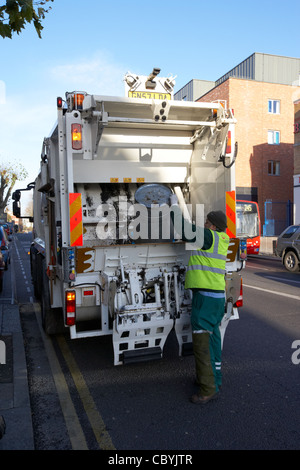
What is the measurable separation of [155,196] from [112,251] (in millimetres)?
1283

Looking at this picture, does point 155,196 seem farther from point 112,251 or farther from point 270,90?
point 270,90

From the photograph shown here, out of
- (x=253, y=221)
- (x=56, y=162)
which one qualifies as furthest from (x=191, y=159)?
(x=253, y=221)

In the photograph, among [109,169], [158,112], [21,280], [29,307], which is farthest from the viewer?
[21,280]

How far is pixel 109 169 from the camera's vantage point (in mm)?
5441

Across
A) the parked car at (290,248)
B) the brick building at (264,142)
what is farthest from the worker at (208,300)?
the brick building at (264,142)

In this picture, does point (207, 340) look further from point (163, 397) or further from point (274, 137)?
point (274, 137)

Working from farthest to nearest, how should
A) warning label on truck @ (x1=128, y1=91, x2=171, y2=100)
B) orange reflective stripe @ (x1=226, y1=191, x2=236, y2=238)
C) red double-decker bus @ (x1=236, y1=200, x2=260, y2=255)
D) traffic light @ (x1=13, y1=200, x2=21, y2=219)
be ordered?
red double-decker bus @ (x1=236, y1=200, x2=260, y2=255)
traffic light @ (x1=13, y1=200, x2=21, y2=219)
warning label on truck @ (x1=128, y1=91, x2=171, y2=100)
orange reflective stripe @ (x1=226, y1=191, x2=236, y2=238)

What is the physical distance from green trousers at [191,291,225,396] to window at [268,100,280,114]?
28131 millimetres

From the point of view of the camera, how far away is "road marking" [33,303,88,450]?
130 inches

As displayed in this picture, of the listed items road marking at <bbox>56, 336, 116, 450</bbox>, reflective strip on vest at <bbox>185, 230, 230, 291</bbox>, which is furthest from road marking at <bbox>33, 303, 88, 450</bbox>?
reflective strip on vest at <bbox>185, 230, 230, 291</bbox>

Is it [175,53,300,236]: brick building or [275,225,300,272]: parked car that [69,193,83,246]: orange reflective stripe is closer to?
[275,225,300,272]: parked car

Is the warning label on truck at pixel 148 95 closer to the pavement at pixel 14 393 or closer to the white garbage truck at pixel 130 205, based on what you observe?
the white garbage truck at pixel 130 205
